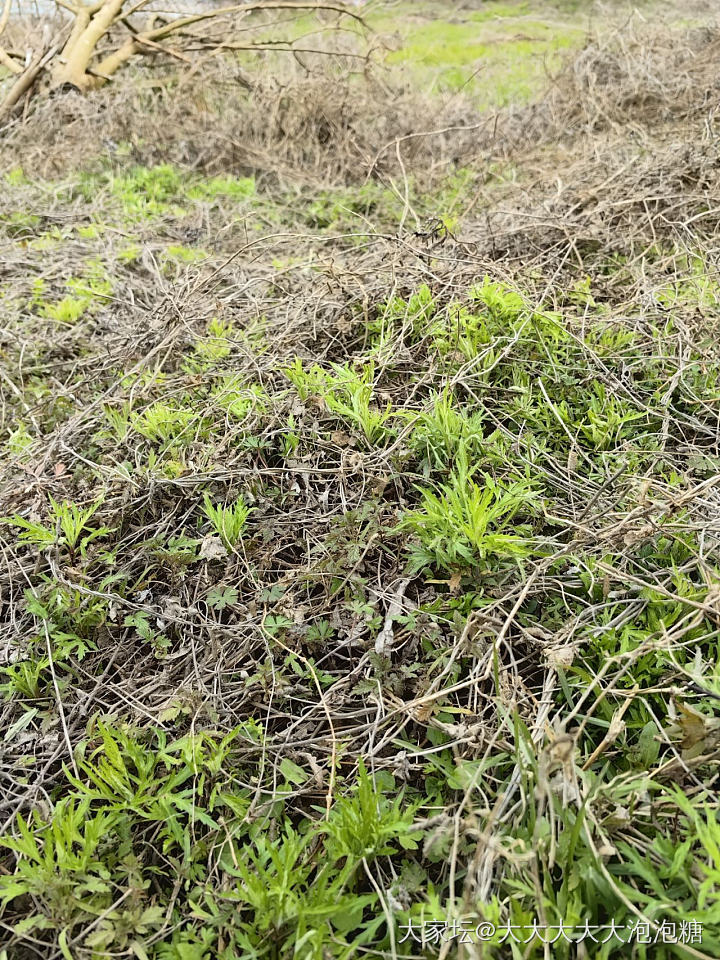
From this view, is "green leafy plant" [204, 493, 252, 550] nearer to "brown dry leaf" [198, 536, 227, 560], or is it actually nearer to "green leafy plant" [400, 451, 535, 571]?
"brown dry leaf" [198, 536, 227, 560]

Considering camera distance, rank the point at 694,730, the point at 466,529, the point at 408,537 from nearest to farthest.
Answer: the point at 694,730
the point at 466,529
the point at 408,537

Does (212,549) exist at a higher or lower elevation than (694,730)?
higher

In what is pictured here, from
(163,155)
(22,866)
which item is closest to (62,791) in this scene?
(22,866)

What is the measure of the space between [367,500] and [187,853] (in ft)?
3.62

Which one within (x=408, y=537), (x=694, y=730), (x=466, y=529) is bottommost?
(x=694, y=730)

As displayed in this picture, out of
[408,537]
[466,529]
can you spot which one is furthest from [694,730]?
[408,537]

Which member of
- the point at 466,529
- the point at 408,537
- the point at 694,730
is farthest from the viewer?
the point at 408,537

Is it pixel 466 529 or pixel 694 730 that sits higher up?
pixel 466 529

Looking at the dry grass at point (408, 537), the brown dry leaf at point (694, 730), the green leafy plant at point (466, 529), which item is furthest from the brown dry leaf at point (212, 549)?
the brown dry leaf at point (694, 730)

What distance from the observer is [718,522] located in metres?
1.70

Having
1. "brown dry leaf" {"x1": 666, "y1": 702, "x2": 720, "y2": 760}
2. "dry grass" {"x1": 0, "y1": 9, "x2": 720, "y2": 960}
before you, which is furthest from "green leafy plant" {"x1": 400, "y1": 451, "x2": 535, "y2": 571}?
"brown dry leaf" {"x1": 666, "y1": 702, "x2": 720, "y2": 760}

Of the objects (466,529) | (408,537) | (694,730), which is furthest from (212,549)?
(694,730)

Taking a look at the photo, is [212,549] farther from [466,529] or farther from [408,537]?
[466,529]

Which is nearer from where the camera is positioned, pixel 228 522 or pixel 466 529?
pixel 466 529
